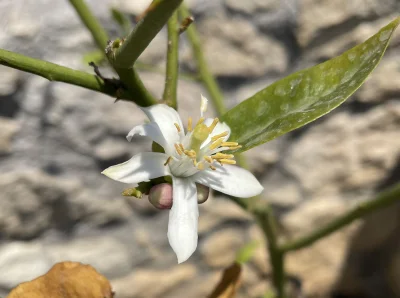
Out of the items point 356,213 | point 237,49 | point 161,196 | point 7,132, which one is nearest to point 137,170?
point 161,196

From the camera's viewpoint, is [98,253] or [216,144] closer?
[216,144]

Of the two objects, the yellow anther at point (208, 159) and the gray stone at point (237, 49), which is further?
the gray stone at point (237, 49)

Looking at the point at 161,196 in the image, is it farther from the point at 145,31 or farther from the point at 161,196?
the point at 145,31

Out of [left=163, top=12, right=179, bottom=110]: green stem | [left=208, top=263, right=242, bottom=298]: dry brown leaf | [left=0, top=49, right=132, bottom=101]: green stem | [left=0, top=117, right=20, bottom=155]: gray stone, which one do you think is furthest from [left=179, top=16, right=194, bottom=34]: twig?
[left=0, top=117, right=20, bottom=155]: gray stone

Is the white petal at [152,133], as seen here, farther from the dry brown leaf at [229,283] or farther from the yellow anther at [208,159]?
the dry brown leaf at [229,283]

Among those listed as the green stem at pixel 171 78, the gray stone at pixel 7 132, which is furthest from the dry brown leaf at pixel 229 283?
the gray stone at pixel 7 132

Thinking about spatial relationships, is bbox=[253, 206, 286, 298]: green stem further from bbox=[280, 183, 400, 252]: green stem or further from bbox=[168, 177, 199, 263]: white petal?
bbox=[168, 177, 199, 263]: white petal
